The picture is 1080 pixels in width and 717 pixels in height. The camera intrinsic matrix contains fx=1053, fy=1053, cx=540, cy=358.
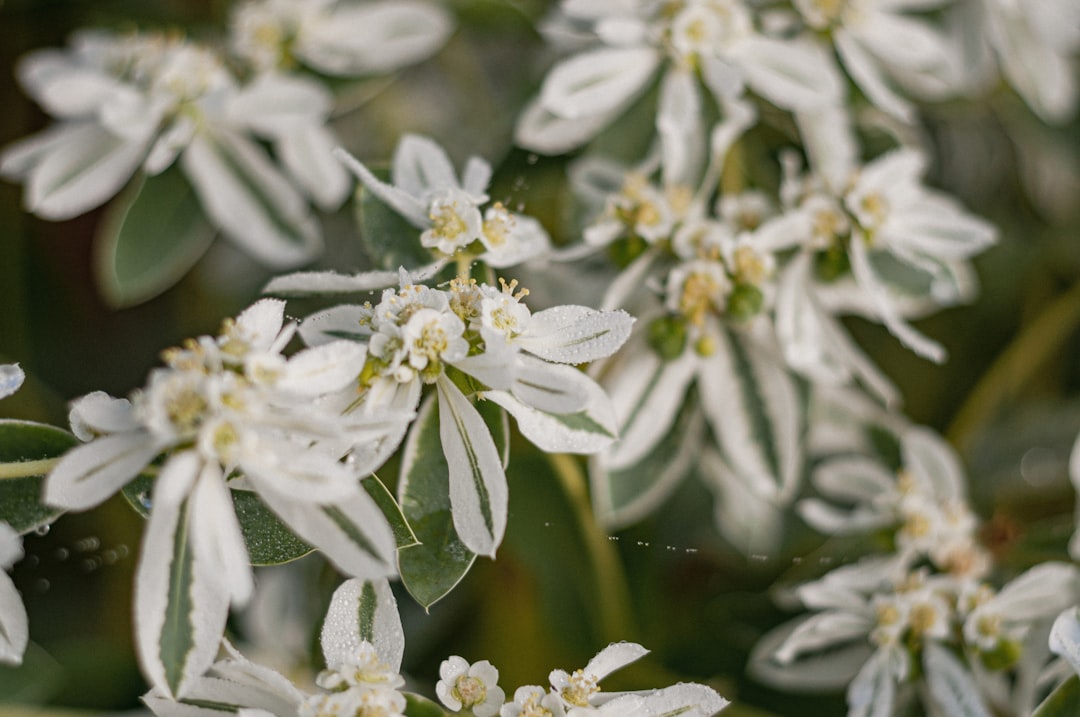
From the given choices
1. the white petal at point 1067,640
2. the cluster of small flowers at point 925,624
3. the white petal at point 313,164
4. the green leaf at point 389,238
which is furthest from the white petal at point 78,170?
the white petal at point 1067,640

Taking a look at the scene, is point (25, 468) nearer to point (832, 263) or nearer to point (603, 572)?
point (603, 572)

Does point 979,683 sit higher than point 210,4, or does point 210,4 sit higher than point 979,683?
point 210,4

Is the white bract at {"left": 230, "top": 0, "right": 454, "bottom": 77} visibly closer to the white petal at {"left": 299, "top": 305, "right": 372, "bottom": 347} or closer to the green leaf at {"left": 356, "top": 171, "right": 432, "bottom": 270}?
the green leaf at {"left": 356, "top": 171, "right": 432, "bottom": 270}

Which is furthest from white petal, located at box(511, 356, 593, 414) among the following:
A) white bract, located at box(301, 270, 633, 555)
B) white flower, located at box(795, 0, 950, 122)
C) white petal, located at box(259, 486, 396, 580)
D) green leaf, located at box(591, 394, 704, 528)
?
white flower, located at box(795, 0, 950, 122)

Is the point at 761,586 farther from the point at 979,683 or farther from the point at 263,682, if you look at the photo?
the point at 263,682

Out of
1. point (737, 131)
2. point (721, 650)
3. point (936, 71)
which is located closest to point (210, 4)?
point (737, 131)

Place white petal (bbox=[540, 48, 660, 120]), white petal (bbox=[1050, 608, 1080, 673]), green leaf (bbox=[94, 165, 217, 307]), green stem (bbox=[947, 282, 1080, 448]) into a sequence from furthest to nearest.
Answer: green stem (bbox=[947, 282, 1080, 448]) → green leaf (bbox=[94, 165, 217, 307]) → white petal (bbox=[540, 48, 660, 120]) → white petal (bbox=[1050, 608, 1080, 673])
